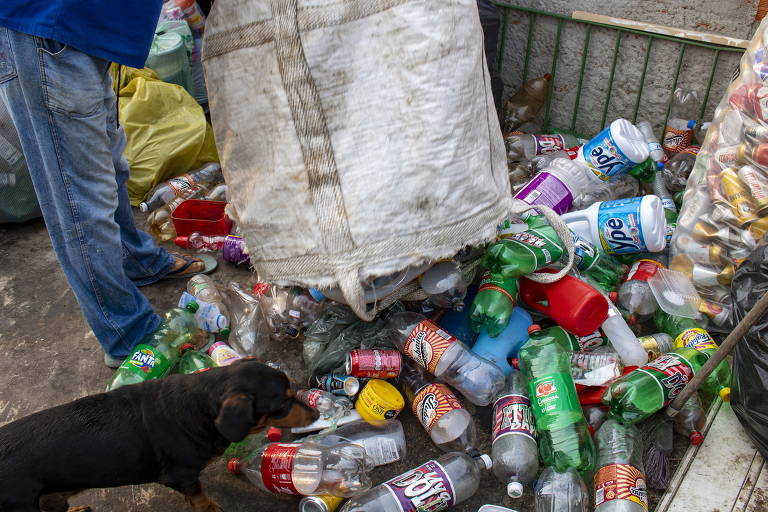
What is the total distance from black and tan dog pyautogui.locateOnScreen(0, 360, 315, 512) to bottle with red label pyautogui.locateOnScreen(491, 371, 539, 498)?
750mm

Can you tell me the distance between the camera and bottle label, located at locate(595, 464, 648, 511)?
2.08 m

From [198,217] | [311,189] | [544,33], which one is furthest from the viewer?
[544,33]

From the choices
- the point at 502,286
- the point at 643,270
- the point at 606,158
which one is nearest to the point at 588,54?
the point at 606,158

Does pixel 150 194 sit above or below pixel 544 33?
below

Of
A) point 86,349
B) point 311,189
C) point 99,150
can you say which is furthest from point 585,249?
point 86,349

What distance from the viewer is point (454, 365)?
261cm

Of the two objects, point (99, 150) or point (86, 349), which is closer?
point (99, 150)

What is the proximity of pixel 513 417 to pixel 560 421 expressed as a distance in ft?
0.57

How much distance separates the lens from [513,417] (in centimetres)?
237

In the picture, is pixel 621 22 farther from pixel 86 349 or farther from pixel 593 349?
pixel 86 349

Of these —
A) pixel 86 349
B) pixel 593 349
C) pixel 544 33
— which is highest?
pixel 544 33

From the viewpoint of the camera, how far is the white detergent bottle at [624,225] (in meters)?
2.97

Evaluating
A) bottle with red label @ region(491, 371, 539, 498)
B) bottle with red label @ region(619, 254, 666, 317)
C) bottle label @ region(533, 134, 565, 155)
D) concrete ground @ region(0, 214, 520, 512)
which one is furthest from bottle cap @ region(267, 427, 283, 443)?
bottle label @ region(533, 134, 565, 155)

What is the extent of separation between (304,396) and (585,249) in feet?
4.83
